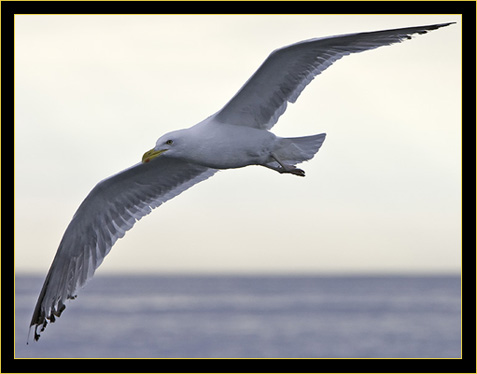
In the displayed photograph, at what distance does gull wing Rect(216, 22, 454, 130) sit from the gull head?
0.33m

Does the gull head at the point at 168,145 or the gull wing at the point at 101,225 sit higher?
the gull head at the point at 168,145

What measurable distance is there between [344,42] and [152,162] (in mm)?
1799

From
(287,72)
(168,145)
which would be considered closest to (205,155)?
(168,145)

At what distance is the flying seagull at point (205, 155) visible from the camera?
20.3ft

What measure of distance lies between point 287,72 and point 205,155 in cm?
81

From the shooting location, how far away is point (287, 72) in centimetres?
639

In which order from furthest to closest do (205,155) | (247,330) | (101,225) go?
(247,330), (101,225), (205,155)

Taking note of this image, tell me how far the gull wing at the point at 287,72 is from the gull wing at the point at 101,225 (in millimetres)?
898

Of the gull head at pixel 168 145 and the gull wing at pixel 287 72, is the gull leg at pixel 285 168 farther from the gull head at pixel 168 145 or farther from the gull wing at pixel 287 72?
the gull head at pixel 168 145

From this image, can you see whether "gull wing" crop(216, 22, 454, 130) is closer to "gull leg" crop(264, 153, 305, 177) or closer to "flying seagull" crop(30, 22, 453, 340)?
"flying seagull" crop(30, 22, 453, 340)

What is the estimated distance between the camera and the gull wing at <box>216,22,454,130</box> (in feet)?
19.7

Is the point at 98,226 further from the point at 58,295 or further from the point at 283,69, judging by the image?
the point at 283,69

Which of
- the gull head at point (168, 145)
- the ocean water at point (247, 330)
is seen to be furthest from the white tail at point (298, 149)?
the ocean water at point (247, 330)

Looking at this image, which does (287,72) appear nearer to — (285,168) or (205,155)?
(285,168)
